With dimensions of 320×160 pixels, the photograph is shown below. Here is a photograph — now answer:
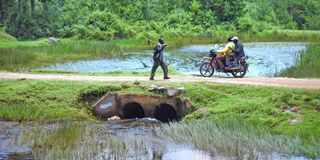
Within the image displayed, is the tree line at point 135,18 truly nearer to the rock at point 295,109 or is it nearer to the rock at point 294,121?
the rock at point 295,109

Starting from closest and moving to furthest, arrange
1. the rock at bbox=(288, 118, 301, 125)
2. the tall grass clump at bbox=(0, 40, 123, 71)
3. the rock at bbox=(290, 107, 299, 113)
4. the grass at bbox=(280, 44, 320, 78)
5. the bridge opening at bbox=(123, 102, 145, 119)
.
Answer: the rock at bbox=(288, 118, 301, 125) < the rock at bbox=(290, 107, 299, 113) < the bridge opening at bbox=(123, 102, 145, 119) < the grass at bbox=(280, 44, 320, 78) < the tall grass clump at bbox=(0, 40, 123, 71)

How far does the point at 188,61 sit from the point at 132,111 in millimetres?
12627

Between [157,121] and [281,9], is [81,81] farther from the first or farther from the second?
[281,9]

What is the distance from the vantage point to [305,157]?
11977 mm

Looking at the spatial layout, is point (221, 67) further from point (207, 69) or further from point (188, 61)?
point (188, 61)

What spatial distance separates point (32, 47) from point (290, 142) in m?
22.2

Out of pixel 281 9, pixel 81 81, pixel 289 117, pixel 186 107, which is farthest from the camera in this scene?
pixel 281 9

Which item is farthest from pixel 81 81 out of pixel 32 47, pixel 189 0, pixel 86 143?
pixel 189 0

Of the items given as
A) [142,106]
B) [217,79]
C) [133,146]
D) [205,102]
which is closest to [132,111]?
[142,106]

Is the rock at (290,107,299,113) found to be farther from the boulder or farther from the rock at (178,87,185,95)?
the boulder

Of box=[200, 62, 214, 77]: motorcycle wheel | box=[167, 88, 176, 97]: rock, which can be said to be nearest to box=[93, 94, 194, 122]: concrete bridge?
box=[167, 88, 176, 97]: rock

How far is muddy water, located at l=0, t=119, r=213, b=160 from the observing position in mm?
12352

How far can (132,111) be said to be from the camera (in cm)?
1839

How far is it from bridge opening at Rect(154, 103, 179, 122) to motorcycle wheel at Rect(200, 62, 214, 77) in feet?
11.1
